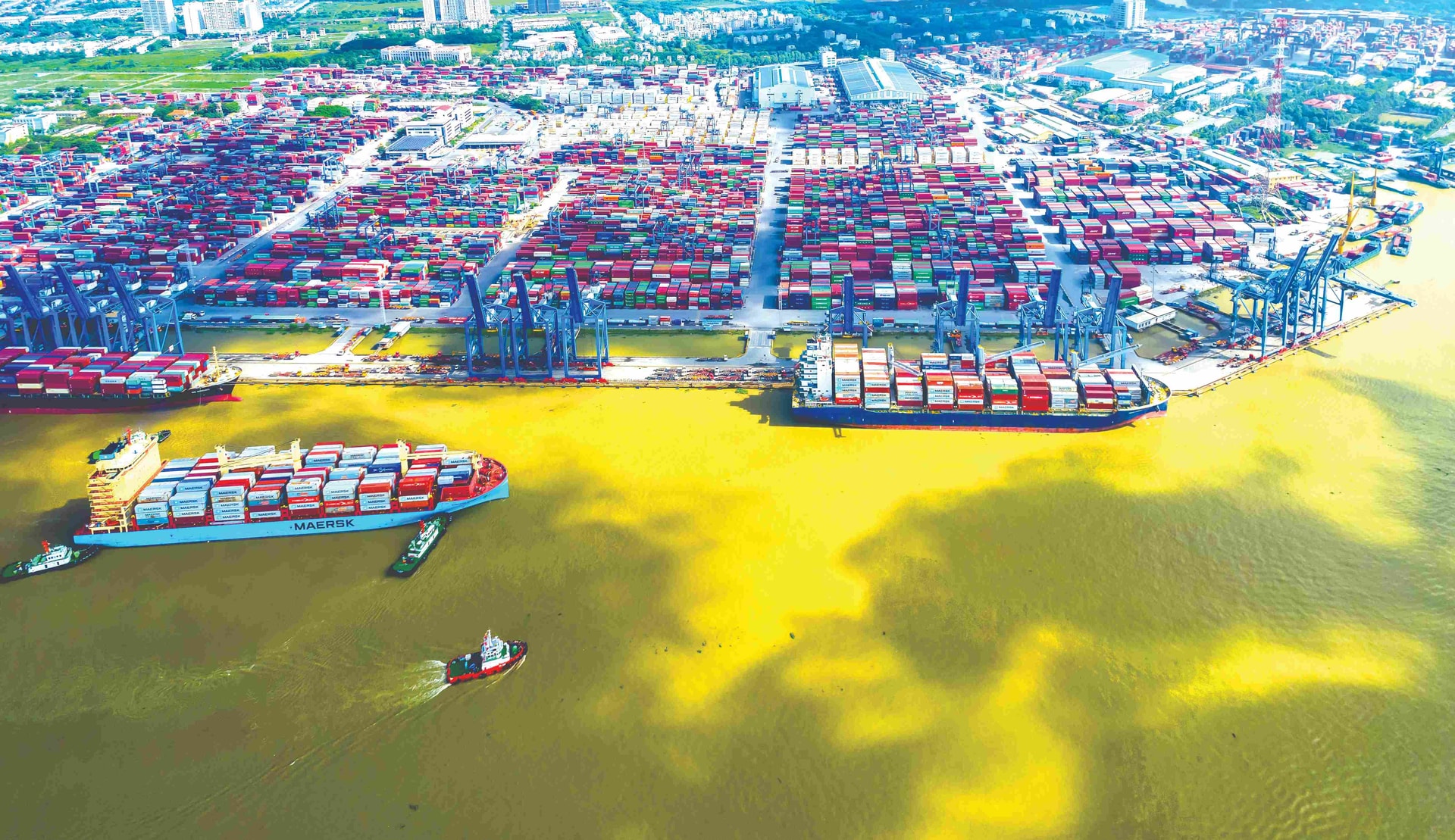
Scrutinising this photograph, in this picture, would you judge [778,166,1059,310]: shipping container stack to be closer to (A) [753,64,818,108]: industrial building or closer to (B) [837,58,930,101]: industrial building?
(A) [753,64,818,108]: industrial building

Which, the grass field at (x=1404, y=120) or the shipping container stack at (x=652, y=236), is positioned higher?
the grass field at (x=1404, y=120)

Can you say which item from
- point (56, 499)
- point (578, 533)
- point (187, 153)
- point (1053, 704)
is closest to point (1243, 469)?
point (1053, 704)

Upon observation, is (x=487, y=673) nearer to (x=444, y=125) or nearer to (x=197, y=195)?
(x=197, y=195)

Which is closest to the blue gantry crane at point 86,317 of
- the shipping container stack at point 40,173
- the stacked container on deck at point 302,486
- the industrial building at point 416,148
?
the stacked container on deck at point 302,486

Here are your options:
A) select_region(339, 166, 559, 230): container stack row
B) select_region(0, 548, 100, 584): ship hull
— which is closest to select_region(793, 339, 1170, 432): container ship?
select_region(0, 548, 100, 584): ship hull

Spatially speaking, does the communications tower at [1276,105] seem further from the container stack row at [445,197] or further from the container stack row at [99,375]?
the container stack row at [99,375]

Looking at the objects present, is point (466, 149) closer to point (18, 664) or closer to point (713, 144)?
point (713, 144)
